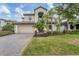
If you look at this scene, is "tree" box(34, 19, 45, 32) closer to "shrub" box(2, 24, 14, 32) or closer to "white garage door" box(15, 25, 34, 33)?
"white garage door" box(15, 25, 34, 33)

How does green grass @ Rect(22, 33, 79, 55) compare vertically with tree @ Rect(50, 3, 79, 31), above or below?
below

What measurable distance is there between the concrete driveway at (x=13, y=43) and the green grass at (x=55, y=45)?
0.29 ft

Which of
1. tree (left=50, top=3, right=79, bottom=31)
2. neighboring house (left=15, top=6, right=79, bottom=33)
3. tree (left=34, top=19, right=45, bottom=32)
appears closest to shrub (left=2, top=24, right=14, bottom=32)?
neighboring house (left=15, top=6, right=79, bottom=33)

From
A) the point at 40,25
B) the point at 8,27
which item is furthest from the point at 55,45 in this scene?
the point at 8,27

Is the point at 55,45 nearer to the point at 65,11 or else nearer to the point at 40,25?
the point at 40,25

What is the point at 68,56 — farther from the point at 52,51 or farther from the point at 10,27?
the point at 10,27

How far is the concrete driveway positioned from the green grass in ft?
0.29

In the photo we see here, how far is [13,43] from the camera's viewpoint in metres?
4.81

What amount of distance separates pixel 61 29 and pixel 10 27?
82cm

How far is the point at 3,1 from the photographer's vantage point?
4781 millimetres

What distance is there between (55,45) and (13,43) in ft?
2.18

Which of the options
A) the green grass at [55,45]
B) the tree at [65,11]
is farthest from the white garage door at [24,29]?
the tree at [65,11]

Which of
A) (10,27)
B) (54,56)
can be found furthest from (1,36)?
(54,56)

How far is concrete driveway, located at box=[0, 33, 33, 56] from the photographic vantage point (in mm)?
4730
